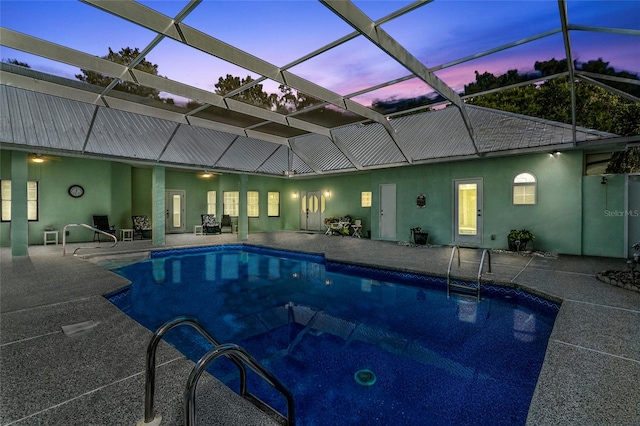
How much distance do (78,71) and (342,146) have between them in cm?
710

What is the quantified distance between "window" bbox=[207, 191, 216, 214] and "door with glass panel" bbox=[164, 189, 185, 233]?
1.19m

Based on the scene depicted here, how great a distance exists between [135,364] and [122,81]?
19.3ft

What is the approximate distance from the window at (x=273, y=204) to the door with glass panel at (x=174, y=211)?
3996 mm

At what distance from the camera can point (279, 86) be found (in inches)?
265

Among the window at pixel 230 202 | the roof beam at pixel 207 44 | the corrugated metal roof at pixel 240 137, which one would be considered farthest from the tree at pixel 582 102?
the window at pixel 230 202

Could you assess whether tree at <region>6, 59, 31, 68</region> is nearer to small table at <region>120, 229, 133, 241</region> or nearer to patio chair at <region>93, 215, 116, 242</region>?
patio chair at <region>93, 215, 116, 242</region>

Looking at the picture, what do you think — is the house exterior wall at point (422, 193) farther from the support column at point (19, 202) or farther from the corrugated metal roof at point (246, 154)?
the corrugated metal roof at point (246, 154)

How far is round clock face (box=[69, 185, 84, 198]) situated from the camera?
10.2 meters

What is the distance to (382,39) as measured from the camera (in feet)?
14.6

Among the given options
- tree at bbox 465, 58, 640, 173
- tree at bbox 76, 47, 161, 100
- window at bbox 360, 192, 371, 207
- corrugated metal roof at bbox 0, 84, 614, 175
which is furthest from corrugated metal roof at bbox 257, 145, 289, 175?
tree at bbox 465, 58, 640, 173

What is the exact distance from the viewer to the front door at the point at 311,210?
47.6ft

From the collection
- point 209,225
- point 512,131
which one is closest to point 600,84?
point 512,131

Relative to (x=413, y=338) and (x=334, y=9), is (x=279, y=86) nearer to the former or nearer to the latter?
(x=334, y=9)

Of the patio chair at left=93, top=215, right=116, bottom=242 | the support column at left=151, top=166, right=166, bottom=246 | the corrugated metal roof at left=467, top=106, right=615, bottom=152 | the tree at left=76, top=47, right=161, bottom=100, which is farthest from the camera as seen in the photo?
the patio chair at left=93, top=215, right=116, bottom=242
